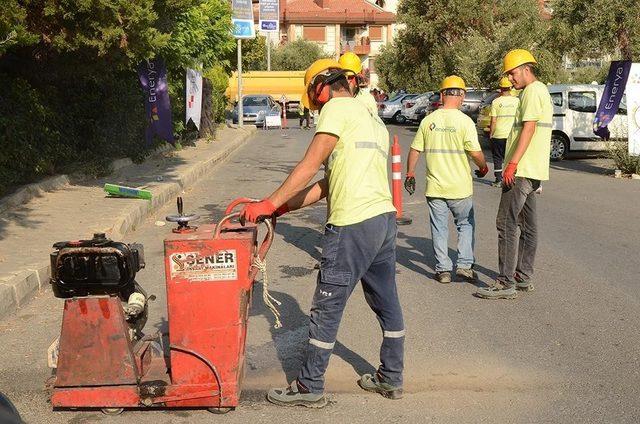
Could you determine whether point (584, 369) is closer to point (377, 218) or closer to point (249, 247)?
point (377, 218)

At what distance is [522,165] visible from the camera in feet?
21.6

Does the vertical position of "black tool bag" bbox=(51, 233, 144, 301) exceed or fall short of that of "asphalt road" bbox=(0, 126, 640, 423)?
it exceeds it

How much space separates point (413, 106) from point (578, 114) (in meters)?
18.4

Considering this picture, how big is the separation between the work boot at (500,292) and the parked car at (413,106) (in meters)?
30.1

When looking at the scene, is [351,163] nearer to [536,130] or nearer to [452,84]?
[536,130]

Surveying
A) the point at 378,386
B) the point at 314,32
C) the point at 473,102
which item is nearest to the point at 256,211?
the point at 378,386

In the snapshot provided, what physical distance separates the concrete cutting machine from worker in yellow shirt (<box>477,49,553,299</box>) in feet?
9.89

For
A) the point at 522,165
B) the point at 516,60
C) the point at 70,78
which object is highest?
the point at 516,60

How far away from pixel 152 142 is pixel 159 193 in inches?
262

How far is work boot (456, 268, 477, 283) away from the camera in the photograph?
735cm

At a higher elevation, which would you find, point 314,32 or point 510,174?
point 314,32

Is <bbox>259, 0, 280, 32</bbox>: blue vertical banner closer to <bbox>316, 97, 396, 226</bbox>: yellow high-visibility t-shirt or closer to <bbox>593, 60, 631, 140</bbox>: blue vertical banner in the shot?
<bbox>593, 60, 631, 140</bbox>: blue vertical banner

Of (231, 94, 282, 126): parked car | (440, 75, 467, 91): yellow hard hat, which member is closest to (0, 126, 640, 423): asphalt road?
(440, 75, 467, 91): yellow hard hat

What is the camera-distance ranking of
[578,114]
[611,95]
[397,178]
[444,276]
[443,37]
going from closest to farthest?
[444,276]
[397,178]
[611,95]
[578,114]
[443,37]
